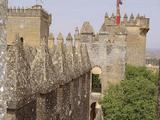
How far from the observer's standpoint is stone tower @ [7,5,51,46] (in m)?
38.0

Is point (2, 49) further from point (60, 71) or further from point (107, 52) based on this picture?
point (107, 52)

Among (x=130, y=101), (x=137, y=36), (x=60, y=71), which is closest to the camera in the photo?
(x=60, y=71)

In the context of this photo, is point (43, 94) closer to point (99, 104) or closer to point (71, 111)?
point (71, 111)

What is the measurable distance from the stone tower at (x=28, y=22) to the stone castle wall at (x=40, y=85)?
24642 mm

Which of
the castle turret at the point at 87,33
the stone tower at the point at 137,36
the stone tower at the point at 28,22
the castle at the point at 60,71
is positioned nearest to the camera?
the castle at the point at 60,71

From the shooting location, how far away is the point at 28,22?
38.3 metres

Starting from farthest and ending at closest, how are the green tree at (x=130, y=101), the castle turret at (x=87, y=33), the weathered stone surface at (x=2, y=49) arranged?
1. the castle turret at (x=87, y=33)
2. the green tree at (x=130, y=101)
3. the weathered stone surface at (x=2, y=49)

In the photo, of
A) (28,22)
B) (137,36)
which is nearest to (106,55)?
(137,36)

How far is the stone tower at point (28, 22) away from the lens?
125 ft

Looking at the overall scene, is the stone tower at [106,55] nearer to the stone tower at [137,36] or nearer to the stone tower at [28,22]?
the stone tower at [137,36]

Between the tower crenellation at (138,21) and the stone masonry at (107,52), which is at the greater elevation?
the tower crenellation at (138,21)

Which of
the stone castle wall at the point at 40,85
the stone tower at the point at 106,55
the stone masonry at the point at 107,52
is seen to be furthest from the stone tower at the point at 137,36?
the stone castle wall at the point at 40,85

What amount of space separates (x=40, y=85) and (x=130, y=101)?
14740 mm

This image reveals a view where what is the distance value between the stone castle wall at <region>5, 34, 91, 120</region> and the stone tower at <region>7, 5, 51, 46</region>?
24.6 m
